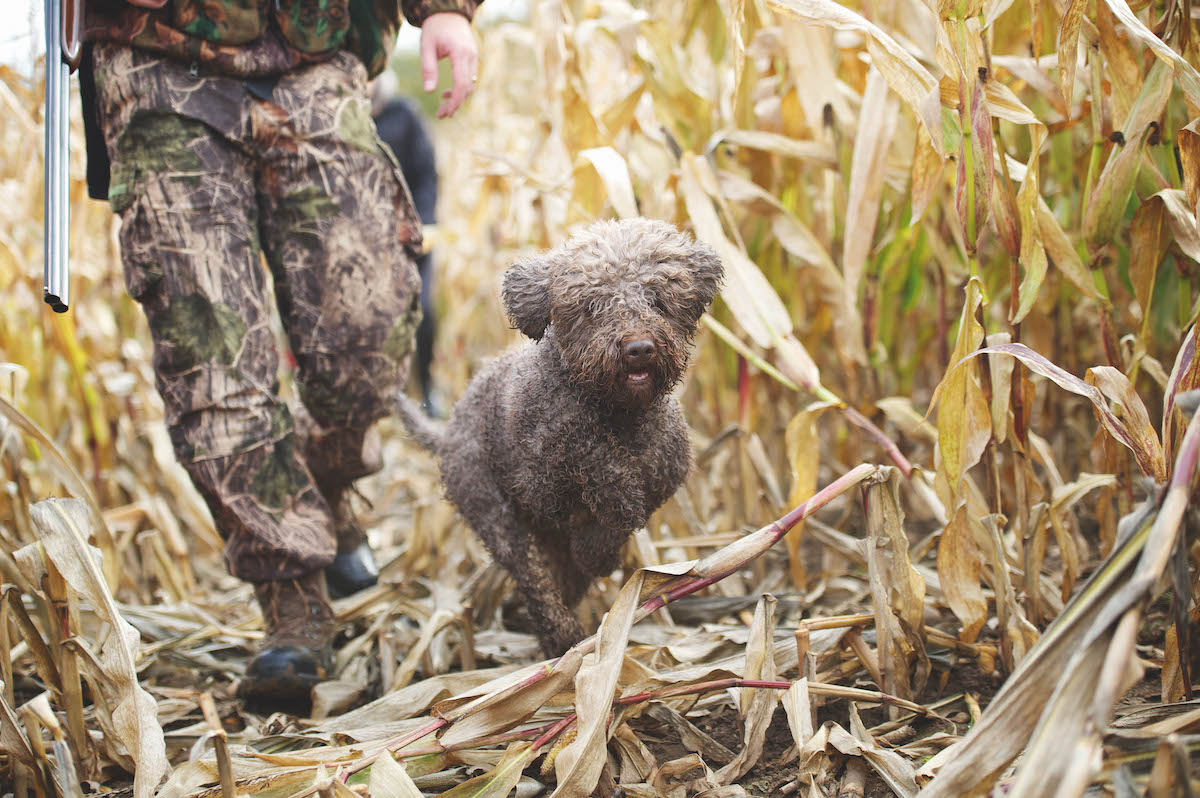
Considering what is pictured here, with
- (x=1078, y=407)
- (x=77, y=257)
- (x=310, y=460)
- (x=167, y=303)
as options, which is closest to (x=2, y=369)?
(x=167, y=303)

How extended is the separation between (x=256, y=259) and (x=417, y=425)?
71cm

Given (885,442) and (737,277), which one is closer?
(885,442)

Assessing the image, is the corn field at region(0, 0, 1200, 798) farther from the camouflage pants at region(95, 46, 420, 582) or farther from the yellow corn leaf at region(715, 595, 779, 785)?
the camouflage pants at region(95, 46, 420, 582)

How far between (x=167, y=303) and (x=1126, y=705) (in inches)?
94.5

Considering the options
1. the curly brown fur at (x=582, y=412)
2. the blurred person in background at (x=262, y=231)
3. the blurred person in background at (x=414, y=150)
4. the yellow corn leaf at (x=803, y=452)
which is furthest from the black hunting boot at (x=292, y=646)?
the blurred person in background at (x=414, y=150)

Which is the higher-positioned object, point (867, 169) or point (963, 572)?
point (867, 169)

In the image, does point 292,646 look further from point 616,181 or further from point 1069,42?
point 1069,42

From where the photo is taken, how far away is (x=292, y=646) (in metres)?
2.53

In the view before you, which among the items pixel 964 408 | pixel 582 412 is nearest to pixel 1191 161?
pixel 964 408

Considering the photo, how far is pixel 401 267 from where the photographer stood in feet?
8.89

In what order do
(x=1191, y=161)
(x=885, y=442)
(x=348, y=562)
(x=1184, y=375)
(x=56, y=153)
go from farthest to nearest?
(x=348, y=562) → (x=885, y=442) → (x=56, y=153) → (x=1191, y=161) → (x=1184, y=375)

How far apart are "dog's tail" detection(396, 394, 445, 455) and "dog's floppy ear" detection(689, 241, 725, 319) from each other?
3.73ft

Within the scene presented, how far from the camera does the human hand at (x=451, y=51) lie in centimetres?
249

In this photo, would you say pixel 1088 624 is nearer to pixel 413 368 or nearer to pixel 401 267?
pixel 401 267
